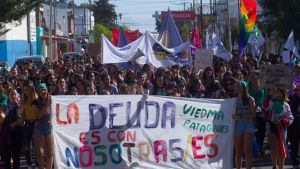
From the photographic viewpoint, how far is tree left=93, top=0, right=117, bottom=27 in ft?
498

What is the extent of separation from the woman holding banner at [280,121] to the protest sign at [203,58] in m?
7.58

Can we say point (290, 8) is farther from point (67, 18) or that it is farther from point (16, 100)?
point (67, 18)

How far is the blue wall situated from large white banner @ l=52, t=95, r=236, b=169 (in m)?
38.6

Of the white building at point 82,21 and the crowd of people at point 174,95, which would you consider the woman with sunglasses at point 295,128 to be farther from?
the white building at point 82,21

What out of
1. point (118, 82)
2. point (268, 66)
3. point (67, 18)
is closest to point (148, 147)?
point (268, 66)

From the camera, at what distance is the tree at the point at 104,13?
151875mm

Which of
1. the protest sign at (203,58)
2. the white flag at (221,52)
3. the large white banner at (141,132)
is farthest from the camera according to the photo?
the white flag at (221,52)

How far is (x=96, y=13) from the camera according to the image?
15362 cm

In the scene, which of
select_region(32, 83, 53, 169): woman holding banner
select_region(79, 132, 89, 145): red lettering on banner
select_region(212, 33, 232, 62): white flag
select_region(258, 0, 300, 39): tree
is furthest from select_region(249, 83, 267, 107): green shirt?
select_region(258, 0, 300, 39): tree

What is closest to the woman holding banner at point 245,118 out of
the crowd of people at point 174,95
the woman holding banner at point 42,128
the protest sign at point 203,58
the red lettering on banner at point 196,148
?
the crowd of people at point 174,95

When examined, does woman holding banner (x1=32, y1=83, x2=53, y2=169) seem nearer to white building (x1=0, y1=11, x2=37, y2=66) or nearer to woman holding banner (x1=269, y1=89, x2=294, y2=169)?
woman holding banner (x1=269, y1=89, x2=294, y2=169)

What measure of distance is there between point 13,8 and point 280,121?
2034 centimetres

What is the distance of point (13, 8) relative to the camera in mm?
30516

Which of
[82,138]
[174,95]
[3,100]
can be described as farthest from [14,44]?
[82,138]
